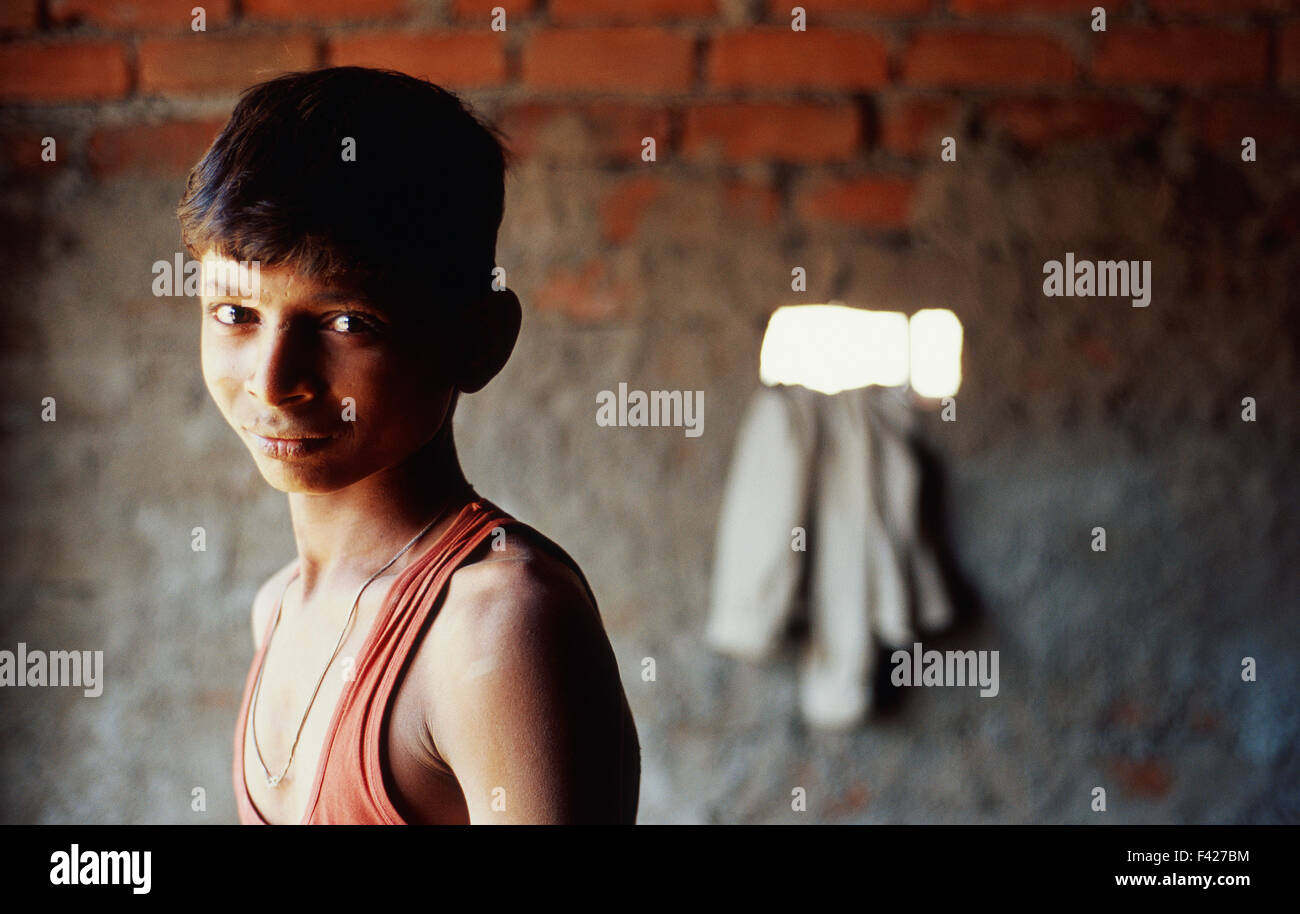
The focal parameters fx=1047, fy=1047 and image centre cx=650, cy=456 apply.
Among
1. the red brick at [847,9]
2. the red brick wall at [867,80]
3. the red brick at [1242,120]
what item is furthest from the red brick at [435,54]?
the red brick at [1242,120]

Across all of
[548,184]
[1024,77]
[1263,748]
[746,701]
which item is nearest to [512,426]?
[548,184]

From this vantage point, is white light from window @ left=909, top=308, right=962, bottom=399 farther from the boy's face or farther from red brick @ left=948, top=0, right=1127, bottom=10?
the boy's face

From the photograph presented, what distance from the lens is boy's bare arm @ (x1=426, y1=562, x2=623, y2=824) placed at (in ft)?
1.47

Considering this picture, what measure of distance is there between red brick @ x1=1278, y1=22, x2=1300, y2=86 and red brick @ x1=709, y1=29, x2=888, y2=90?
0.31 metres

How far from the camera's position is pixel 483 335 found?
0.53 metres

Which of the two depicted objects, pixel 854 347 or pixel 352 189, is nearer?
pixel 352 189

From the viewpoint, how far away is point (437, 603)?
0.48 meters

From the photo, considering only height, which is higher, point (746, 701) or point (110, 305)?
point (110, 305)

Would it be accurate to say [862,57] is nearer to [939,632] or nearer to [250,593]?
[939,632]

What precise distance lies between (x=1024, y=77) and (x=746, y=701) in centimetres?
56

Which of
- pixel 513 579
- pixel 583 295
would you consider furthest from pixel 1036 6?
pixel 513 579

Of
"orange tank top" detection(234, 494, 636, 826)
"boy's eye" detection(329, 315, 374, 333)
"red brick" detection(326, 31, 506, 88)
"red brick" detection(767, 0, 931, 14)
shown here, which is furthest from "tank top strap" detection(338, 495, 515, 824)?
"red brick" detection(767, 0, 931, 14)

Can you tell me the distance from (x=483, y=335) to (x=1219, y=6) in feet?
2.28

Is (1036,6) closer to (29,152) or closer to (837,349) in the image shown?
(837,349)
